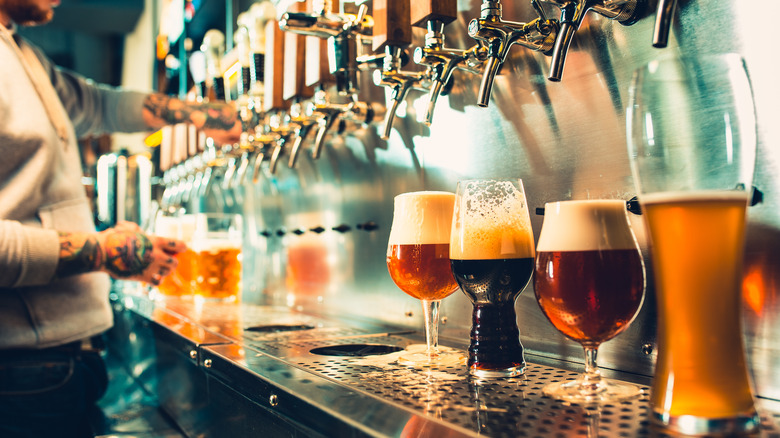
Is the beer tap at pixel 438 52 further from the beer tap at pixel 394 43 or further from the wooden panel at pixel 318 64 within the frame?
the wooden panel at pixel 318 64

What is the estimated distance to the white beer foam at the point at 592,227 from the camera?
72 centimetres

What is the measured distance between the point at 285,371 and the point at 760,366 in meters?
0.61

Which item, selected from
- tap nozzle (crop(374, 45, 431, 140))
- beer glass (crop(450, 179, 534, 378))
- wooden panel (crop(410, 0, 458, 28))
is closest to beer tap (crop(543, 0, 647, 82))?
beer glass (crop(450, 179, 534, 378))

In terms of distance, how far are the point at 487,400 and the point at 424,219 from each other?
12.8 inches

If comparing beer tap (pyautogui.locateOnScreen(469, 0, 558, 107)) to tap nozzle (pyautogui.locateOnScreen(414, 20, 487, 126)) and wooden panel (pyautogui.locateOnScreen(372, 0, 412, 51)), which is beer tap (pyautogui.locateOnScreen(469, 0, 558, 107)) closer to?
tap nozzle (pyautogui.locateOnScreen(414, 20, 487, 126))

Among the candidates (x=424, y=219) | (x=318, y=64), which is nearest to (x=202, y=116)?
(x=318, y=64)

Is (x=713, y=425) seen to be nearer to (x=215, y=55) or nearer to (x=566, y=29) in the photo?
(x=566, y=29)

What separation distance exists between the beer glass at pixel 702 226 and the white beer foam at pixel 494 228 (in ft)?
0.88

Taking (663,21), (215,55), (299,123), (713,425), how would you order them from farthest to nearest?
(215,55), (299,123), (663,21), (713,425)

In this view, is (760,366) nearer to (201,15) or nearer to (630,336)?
(630,336)

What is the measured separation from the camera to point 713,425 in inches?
21.2

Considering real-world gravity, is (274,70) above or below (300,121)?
above

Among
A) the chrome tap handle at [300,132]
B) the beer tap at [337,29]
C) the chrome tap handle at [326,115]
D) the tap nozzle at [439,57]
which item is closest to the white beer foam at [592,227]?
the tap nozzle at [439,57]

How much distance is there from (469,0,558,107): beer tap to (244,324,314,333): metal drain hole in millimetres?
746
